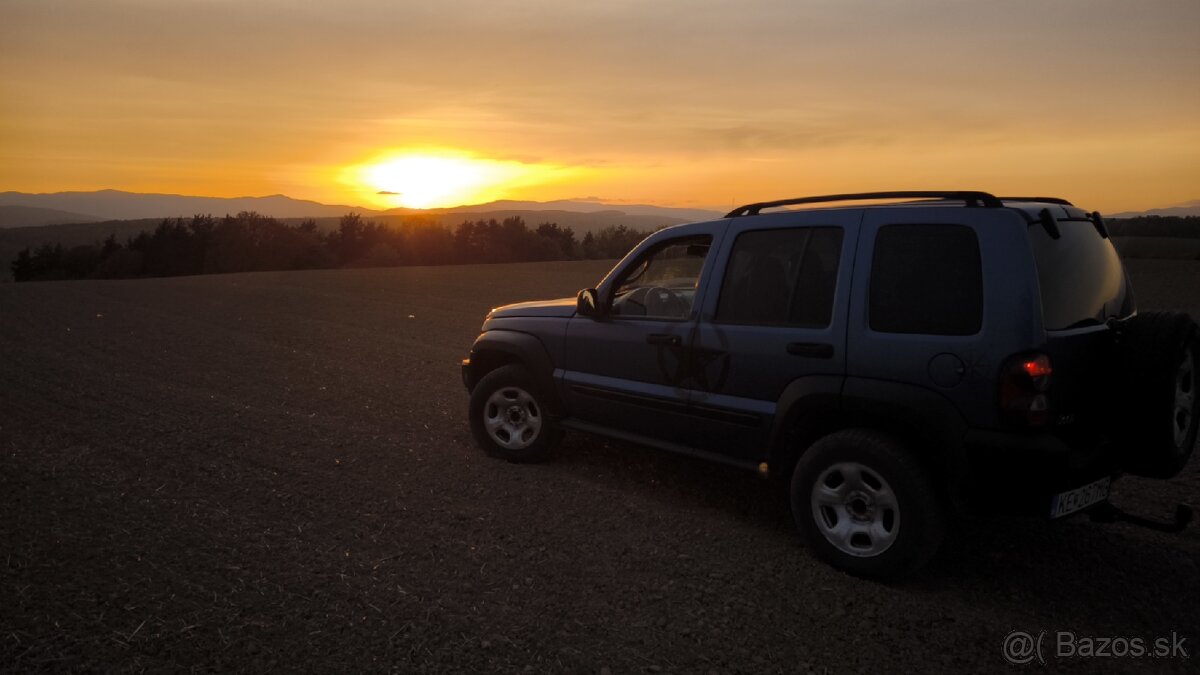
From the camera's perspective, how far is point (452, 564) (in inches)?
178

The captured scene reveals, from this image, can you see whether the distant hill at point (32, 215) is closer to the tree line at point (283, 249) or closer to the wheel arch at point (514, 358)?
the tree line at point (283, 249)

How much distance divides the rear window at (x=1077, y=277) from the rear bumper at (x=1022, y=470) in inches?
22.0

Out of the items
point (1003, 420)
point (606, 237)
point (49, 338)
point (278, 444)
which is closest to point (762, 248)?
point (1003, 420)

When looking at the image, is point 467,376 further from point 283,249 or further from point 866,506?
point 283,249

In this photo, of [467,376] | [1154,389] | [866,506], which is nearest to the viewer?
[1154,389]

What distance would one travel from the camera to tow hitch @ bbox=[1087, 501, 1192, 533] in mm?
4238

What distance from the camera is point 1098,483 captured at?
4.23 metres

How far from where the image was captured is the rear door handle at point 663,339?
533 centimetres

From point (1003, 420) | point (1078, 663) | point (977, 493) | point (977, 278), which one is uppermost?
point (977, 278)

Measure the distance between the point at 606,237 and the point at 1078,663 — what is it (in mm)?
34164

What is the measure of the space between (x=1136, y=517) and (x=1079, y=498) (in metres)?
0.41

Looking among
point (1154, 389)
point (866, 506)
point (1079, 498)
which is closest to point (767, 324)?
point (866, 506)

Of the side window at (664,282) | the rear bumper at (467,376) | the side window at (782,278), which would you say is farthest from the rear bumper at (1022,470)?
the rear bumper at (467,376)

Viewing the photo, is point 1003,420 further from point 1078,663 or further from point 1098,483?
point 1078,663
